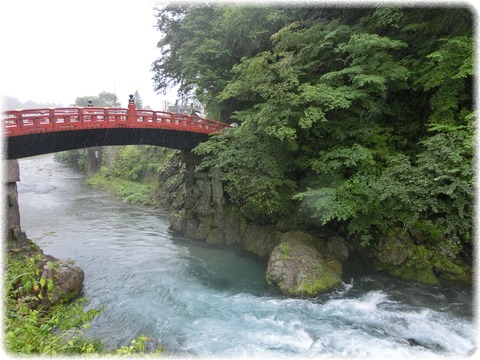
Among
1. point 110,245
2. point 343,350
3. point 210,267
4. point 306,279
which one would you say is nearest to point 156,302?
point 210,267

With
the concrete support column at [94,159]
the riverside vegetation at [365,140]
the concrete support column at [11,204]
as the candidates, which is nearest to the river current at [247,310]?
the riverside vegetation at [365,140]

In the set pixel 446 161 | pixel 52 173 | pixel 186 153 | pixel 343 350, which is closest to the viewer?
pixel 343 350

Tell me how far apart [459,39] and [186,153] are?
46.3 ft

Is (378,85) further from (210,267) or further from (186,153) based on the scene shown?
(186,153)

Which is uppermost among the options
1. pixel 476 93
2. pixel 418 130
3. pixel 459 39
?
pixel 459 39

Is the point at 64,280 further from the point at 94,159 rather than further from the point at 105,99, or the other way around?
the point at 105,99

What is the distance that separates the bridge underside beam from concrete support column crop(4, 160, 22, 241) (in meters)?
0.67

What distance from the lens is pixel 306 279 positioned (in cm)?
1065

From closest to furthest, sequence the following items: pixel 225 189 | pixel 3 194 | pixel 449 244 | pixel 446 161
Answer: pixel 446 161
pixel 449 244
pixel 3 194
pixel 225 189

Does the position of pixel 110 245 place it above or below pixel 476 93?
below

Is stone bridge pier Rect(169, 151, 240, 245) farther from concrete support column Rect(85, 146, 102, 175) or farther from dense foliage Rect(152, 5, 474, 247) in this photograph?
concrete support column Rect(85, 146, 102, 175)

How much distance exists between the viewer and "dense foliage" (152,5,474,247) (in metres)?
9.41

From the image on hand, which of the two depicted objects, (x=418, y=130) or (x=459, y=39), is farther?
(x=418, y=130)

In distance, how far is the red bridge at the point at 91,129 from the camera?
1273 centimetres
